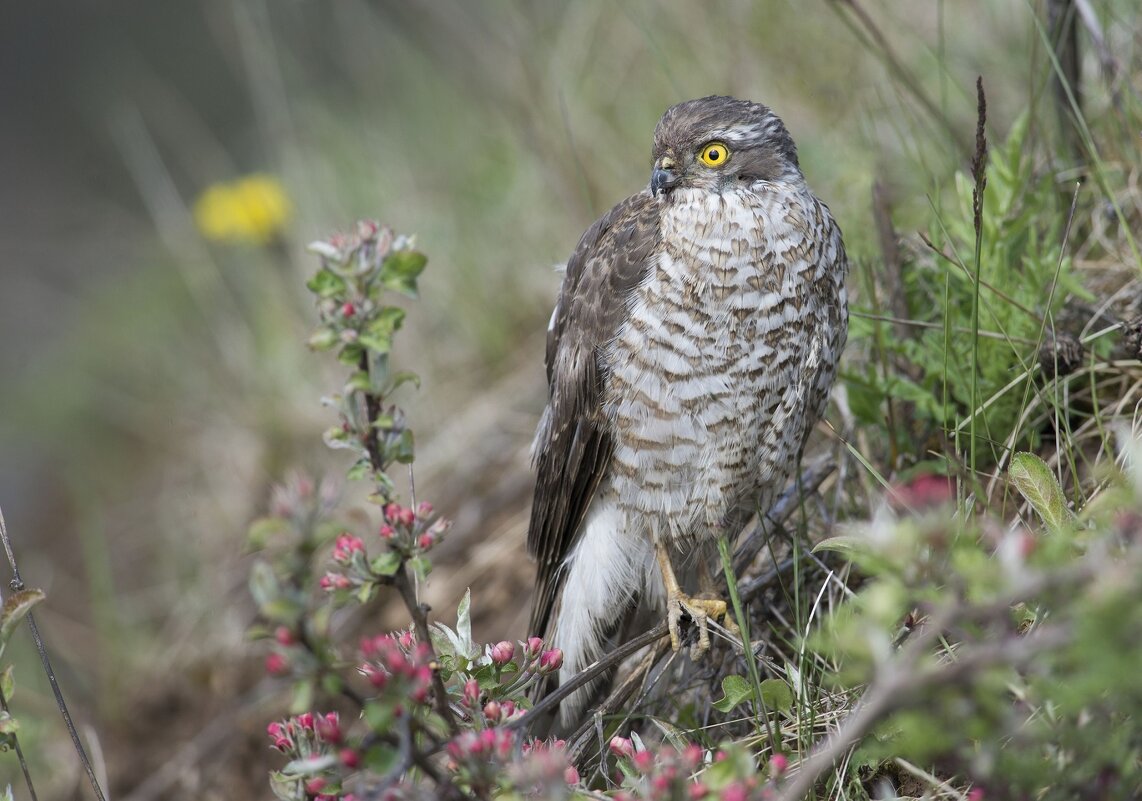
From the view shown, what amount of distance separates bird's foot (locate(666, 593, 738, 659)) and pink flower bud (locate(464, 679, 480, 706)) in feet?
2.97

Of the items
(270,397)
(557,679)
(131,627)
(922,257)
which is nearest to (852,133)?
(922,257)

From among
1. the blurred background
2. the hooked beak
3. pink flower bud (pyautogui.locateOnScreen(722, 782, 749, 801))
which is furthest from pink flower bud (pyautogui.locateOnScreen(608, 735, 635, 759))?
the blurred background

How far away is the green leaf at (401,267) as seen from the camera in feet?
5.71

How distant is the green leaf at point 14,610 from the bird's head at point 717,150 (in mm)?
1746

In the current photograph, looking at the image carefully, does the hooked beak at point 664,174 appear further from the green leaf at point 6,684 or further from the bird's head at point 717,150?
the green leaf at point 6,684

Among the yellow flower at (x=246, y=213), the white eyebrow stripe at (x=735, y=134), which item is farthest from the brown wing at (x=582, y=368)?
the yellow flower at (x=246, y=213)

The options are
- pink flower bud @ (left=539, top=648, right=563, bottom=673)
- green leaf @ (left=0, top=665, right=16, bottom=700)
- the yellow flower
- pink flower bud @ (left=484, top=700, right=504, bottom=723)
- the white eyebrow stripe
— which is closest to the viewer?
pink flower bud @ (left=484, top=700, right=504, bottom=723)

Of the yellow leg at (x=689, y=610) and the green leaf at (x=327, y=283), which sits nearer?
the green leaf at (x=327, y=283)

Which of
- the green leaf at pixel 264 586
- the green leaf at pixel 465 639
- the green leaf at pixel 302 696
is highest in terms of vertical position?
the green leaf at pixel 264 586

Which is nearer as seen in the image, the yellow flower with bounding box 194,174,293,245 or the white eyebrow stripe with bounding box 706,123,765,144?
the white eyebrow stripe with bounding box 706,123,765,144

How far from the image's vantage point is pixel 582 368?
2.88 m

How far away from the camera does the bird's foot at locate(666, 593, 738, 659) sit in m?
2.81

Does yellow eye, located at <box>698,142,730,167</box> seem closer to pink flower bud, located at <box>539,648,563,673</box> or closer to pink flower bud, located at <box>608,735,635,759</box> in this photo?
pink flower bud, located at <box>539,648,563,673</box>

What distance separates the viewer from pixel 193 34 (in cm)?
1384
